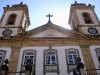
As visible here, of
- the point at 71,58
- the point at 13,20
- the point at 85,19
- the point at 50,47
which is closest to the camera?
the point at 71,58

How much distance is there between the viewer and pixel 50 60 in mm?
13570

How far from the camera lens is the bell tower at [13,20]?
54.9 feet

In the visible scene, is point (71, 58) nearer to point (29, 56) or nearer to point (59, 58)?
point (59, 58)

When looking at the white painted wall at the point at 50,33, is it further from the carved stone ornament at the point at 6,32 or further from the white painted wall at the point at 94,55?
the white painted wall at the point at 94,55

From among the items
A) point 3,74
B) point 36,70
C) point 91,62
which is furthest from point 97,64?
point 3,74

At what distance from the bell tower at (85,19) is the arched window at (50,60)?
4.48m

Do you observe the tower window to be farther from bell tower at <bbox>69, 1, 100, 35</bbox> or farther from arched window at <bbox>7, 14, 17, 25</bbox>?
arched window at <bbox>7, 14, 17, 25</bbox>

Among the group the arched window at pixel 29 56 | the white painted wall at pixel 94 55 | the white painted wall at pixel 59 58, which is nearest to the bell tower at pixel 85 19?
the white painted wall at pixel 94 55

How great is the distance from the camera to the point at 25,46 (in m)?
14.7

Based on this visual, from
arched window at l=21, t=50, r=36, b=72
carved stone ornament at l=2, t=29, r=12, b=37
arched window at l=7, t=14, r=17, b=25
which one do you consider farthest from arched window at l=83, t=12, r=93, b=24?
carved stone ornament at l=2, t=29, r=12, b=37

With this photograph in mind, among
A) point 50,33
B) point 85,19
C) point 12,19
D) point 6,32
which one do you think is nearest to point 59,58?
point 50,33

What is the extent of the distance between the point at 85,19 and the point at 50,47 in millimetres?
6616

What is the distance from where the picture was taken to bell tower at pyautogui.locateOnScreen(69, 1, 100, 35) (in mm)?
17094

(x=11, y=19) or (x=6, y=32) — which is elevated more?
(x=11, y=19)
